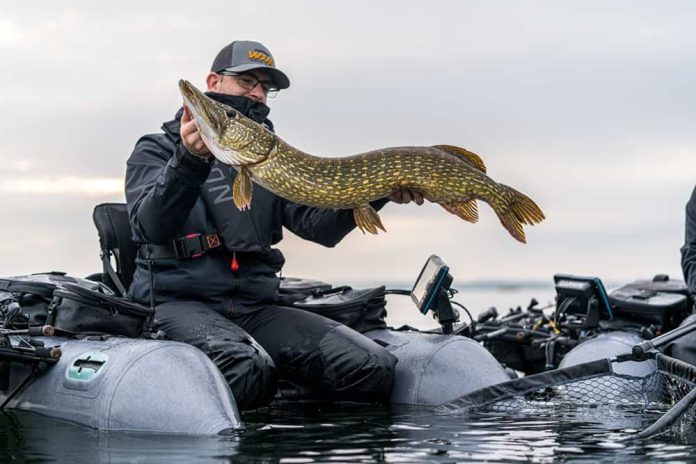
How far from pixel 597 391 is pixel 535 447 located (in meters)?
1.83

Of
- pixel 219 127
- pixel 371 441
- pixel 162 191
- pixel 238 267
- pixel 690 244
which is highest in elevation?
pixel 219 127

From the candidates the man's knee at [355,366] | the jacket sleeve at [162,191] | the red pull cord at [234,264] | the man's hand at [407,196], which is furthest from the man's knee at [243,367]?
the man's hand at [407,196]

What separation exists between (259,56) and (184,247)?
150 centimetres

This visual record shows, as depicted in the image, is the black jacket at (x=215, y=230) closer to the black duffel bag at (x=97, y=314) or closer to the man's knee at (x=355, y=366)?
the black duffel bag at (x=97, y=314)

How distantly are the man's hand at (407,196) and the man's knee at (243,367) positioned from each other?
138 cm

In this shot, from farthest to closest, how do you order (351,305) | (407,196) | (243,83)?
1. (351,305)
2. (243,83)
3. (407,196)

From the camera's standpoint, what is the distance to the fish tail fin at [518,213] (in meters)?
7.59

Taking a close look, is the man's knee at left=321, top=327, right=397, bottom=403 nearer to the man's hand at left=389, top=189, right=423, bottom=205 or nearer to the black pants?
the black pants

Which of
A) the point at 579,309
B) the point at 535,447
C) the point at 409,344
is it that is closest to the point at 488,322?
Result: the point at 579,309

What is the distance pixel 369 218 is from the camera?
7.88 m

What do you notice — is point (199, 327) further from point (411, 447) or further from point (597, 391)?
point (597, 391)

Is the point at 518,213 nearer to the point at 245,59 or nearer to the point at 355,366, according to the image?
the point at 355,366

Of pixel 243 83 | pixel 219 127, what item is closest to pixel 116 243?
pixel 243 83

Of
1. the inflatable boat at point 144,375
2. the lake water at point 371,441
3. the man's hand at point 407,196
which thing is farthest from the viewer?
the man's hand at point 407,196
